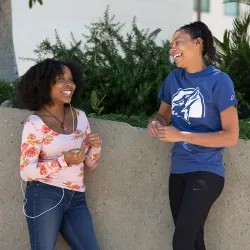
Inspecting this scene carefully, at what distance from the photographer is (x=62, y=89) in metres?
3.75

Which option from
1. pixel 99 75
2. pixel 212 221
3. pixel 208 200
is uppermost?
pixel 99 75

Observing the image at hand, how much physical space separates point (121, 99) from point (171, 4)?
25.4 ft

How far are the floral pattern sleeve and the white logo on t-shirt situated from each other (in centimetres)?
74

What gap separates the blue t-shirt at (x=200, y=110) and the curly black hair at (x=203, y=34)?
0.15 meters

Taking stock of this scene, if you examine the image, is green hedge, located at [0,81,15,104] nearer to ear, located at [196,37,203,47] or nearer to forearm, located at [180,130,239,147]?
ear, located at [196,37,203,47]

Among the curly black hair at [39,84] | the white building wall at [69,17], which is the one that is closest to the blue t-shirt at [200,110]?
the curly black hair at [39,84]

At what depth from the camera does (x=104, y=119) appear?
171 inches

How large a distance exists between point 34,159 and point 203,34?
125 cm

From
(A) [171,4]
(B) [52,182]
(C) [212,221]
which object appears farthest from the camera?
(A) [171,4]

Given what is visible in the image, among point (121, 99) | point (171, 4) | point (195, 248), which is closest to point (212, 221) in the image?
point (195, 248)

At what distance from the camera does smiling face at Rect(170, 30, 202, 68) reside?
11.2 feet

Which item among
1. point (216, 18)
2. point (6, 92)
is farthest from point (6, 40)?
point (216, 18)

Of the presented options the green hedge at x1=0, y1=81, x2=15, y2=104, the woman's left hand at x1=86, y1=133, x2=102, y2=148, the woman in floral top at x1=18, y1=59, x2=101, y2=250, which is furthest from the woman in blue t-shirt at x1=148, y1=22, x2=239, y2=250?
the green hedge at x1=0, y1=81, x2=15, y2=104

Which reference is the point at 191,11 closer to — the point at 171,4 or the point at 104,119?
the point at 171,4
